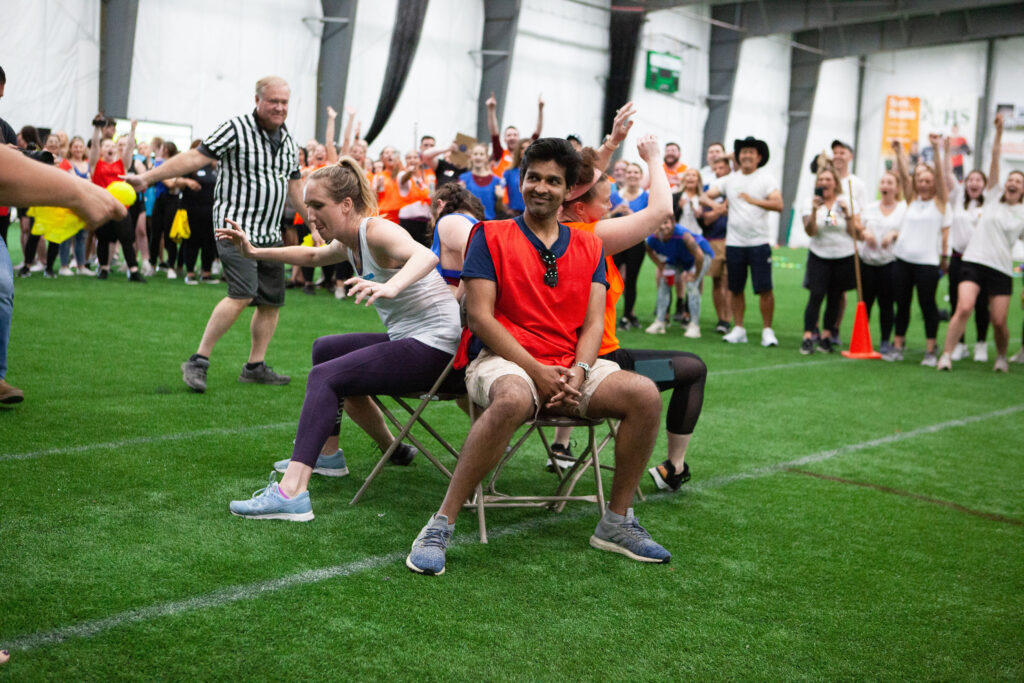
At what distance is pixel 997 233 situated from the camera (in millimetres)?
8969

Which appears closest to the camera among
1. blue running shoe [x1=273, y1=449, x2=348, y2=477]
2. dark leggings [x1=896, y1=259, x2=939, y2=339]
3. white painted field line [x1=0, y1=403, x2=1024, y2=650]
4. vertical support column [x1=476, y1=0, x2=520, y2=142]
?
white painted field line [x1=0, y1=403, x2=1024, y2=650]

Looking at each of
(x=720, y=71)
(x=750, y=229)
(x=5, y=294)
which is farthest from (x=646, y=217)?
(x=720, y=71)

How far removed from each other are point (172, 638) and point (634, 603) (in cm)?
146

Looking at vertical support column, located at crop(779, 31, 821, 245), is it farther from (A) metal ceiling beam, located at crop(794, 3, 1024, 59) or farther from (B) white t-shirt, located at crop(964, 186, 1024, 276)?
(B) white t-shirt, located at crop(964, 186, 1024, 276)

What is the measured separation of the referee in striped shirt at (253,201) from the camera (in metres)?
6.08

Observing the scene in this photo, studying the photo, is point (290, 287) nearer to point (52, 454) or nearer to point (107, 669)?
point (52, 454)

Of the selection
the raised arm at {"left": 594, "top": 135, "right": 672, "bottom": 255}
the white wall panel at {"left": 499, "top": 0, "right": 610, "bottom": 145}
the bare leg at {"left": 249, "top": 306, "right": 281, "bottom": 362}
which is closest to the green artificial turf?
the bare leg at {"left": 249, "top": 306, "right": 281, "bottom": 362}

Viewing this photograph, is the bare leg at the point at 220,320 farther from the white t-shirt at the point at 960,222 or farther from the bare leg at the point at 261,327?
the white t-shirt at the point at 960,222

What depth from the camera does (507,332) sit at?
359 cm

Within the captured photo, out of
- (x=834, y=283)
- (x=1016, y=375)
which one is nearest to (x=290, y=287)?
(x=834, y=283)

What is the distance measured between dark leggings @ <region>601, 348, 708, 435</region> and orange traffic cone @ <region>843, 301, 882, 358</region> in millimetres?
6040

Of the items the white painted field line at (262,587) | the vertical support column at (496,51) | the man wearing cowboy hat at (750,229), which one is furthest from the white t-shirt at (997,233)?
the vertical support column at (496,51)

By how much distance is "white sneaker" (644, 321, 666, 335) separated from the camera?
35.2 feet

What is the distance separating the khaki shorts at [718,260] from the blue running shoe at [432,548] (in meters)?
8.11
